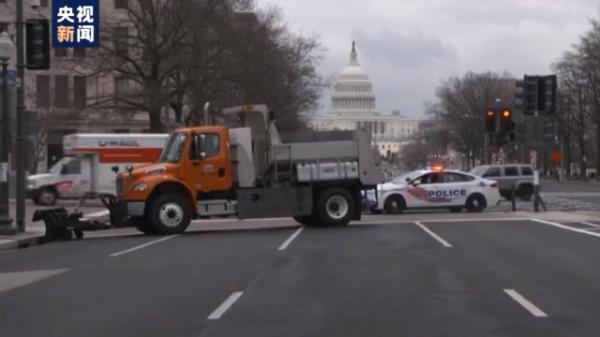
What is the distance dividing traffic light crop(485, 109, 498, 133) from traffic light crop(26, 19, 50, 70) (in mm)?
19444

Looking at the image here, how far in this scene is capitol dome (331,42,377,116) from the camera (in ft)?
502

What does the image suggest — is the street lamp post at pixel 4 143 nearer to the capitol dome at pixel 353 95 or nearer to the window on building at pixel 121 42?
the window on building at pixel 121 42

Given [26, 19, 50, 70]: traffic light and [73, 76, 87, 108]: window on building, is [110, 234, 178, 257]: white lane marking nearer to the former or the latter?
[26, 19, 50, 70]: traffic light

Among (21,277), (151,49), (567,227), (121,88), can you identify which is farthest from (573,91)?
(21,277)

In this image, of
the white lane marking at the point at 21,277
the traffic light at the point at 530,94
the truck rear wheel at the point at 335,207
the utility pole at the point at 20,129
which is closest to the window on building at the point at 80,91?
the traffic light at the point at 530,94

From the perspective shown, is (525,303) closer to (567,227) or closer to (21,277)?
(21,277)

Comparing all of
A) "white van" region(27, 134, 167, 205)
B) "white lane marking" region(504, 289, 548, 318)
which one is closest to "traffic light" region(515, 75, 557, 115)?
"white van" region(27, 134, 167, 205)

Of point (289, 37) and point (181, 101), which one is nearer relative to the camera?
point (181, 101)

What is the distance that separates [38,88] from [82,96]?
377 inches

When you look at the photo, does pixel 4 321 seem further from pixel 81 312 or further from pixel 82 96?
pixel 82 96

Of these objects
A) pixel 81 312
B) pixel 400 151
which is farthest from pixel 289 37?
pixel 400 151

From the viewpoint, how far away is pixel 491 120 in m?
37.8

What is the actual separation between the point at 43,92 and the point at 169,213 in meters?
42.0

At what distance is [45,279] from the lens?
15.1 metres
